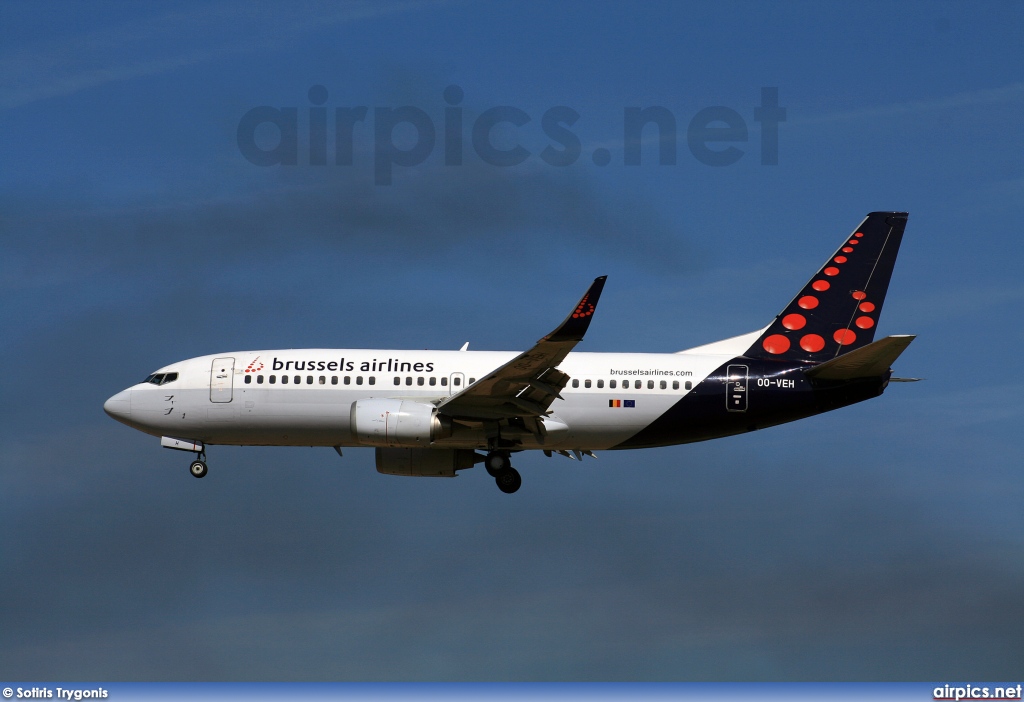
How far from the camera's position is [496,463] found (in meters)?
49.0

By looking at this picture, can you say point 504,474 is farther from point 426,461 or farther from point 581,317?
point 581,317

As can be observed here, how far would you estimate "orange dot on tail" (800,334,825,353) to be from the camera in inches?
2004

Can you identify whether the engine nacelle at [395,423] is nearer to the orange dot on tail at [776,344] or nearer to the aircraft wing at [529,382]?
the aircraft wing at [529,382]

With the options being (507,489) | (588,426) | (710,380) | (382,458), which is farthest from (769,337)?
(382,458)

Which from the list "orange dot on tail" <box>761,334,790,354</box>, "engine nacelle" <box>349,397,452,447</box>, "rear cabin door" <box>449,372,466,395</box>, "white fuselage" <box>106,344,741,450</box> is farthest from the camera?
"orange dot on tail" <box>761,334,790,354</box>

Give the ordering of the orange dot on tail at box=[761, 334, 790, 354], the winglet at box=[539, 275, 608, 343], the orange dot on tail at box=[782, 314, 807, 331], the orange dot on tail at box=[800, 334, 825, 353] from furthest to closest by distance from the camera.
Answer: the orange dot on tail at box=[782, 314, 807, 331]
the orange dot on tail at box=[800, 334, 825, 353]
the orange dot on tail at box=[761, 334, 790, 354]
the winglet at box=[539, 275, 608, 343]

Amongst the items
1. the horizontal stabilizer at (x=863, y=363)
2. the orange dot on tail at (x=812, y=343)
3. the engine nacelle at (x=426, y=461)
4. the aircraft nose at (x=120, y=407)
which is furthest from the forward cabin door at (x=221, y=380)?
the orange dot on tail at (x=812, y=343)

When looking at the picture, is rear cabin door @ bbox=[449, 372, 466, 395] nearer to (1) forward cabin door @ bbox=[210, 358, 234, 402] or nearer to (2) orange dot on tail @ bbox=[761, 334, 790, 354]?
(1) forward cabin door @ bbox=[210, 358, 234, 402]

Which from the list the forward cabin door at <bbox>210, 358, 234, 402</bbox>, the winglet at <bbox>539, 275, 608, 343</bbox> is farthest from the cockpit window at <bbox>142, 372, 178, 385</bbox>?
the winglet at <bbox>539, 275, 608, 343</bbox>

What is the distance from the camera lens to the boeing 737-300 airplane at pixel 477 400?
4722 cm

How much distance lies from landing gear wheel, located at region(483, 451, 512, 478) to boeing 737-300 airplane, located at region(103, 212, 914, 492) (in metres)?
0.05

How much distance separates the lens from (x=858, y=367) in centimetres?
4706

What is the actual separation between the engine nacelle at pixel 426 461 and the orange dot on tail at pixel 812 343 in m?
12.4

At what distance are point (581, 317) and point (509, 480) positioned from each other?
9.08m
